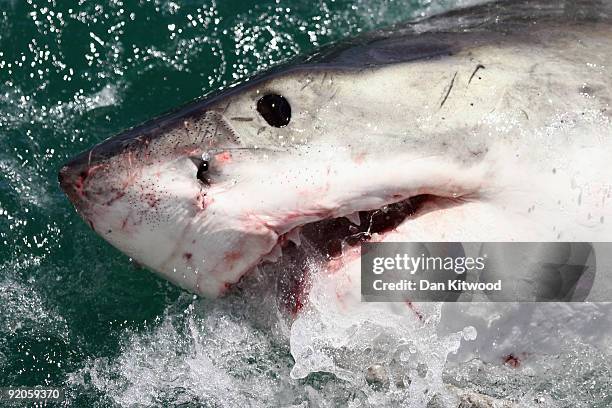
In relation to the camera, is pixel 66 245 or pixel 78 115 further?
pixel 78 115

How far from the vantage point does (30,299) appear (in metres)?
2.82

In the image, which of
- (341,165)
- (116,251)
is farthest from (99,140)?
(341,165)

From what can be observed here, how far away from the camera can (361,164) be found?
5.57ft

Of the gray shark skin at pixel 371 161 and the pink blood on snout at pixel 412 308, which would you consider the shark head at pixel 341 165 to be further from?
the pink blood on snout at pixel 412 308

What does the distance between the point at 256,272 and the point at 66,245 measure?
130 cm

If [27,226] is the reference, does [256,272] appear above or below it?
above

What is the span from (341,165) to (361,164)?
0.04 metres

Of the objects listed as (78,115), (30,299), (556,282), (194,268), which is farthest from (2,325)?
(556,282)

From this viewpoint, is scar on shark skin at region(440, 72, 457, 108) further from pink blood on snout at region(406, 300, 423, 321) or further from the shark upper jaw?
pink blood on snout at region(406, 300, 423, 321)

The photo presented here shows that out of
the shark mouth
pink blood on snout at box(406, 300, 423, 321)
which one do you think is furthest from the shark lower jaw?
pink blood on snout at box(406, 300, 423, 321)

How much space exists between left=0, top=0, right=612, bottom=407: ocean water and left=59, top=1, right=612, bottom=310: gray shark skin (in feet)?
0.73

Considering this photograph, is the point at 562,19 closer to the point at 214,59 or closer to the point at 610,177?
the point at 610,177

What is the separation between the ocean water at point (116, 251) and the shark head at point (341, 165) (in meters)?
0.21

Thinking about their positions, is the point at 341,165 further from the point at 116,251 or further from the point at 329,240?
the point at 116,251
